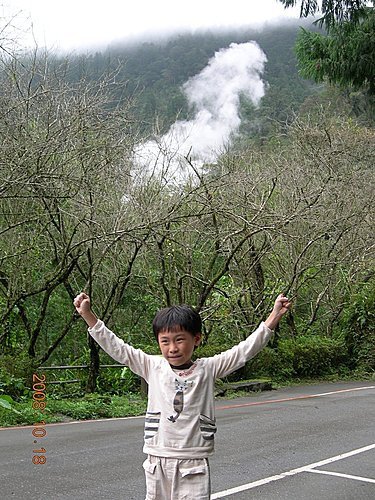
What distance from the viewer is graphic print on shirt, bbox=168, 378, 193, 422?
11.9ft

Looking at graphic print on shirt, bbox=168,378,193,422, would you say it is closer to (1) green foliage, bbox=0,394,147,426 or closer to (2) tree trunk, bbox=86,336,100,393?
(1) green foliage, bbox=0,394,147,426

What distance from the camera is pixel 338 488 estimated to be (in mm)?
7004

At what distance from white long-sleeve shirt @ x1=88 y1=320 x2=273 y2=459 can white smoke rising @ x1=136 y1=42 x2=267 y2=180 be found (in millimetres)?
12605

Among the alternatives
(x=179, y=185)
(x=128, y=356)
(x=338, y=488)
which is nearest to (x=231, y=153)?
(x=179, y=185)

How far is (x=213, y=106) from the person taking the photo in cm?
3884

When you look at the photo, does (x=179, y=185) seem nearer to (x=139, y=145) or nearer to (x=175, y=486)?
(x=139, y=145)

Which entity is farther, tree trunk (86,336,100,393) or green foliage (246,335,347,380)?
green foliage (246,335,347,380)

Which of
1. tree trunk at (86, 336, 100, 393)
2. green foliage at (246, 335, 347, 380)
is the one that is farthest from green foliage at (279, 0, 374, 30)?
green foliage at (246, 335, 347, 380)

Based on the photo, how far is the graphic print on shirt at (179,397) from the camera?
3.63 metres

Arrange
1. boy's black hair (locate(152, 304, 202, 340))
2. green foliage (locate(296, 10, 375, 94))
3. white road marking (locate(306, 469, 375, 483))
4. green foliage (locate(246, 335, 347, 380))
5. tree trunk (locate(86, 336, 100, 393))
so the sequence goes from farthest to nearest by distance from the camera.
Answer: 1. green foliage (locate(246, 335, 347, 380))
2. tree trunk (locate(86, 336, 100, 393))
3. green foliage (locate(296, 10, 375, 94))
4. white road marking (locate(306, 469, 375, 483))
5. boy's black hair (locate(152, 304, 202, 340))

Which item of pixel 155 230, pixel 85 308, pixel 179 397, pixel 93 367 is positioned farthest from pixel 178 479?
pixel 93 367

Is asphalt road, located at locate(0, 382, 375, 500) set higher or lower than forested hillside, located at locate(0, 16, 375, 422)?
lower

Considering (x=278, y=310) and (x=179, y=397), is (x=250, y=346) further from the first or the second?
(x=179, y=397)

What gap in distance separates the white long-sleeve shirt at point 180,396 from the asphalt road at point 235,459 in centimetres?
284
